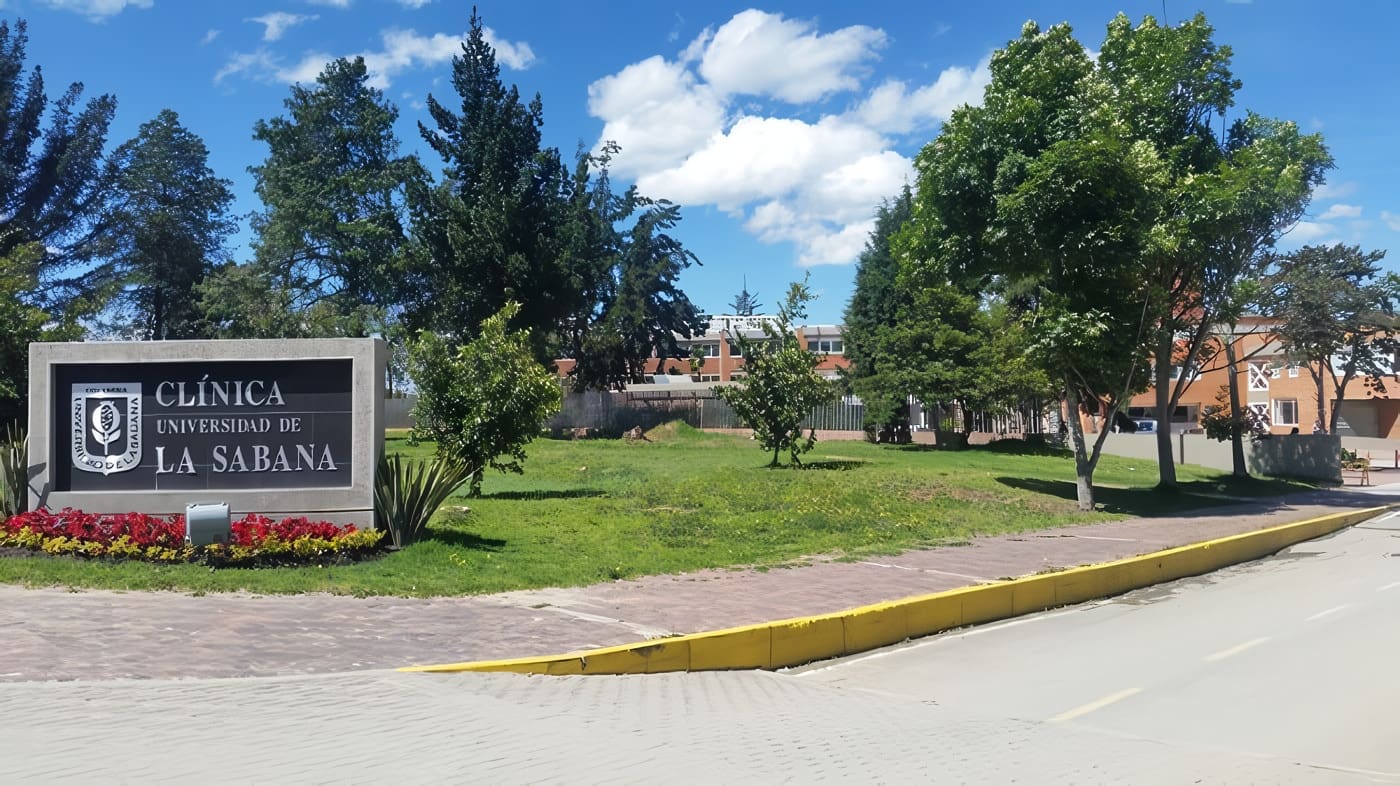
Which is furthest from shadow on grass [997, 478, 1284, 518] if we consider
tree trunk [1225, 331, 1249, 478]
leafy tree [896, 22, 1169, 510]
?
tree trunk [1225, 331, 1249, 478]

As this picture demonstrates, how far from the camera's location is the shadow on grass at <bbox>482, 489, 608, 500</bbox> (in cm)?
1934

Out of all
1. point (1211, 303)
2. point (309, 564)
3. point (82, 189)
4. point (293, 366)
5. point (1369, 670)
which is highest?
point (82, 189)

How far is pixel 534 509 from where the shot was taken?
17.1 metres

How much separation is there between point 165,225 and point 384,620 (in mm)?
47403

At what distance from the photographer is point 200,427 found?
493 inches

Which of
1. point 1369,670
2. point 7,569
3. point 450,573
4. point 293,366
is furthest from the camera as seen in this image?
point 293,366

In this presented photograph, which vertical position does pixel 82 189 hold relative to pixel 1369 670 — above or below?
above

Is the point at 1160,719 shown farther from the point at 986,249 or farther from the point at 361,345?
the point at 986,249

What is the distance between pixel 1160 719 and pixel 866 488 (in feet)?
45.7

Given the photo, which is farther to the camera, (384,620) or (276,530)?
(276,530)

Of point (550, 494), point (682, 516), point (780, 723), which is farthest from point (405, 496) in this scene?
point (550, 494)

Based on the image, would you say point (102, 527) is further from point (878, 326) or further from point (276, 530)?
point (878, 326)

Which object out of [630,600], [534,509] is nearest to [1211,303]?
[534,509]

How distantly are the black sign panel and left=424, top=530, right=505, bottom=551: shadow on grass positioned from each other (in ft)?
4.58
